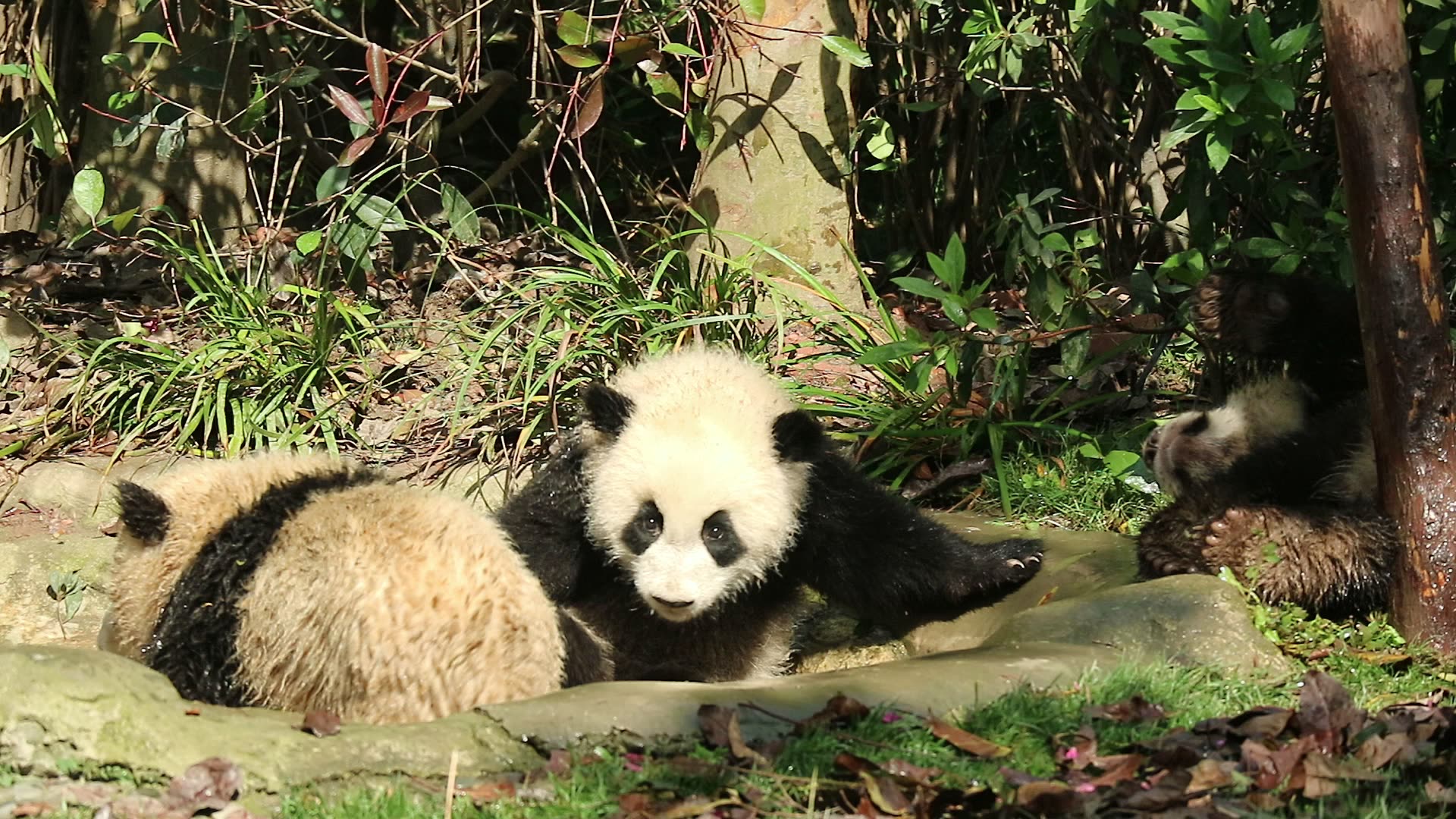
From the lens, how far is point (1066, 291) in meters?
6.46

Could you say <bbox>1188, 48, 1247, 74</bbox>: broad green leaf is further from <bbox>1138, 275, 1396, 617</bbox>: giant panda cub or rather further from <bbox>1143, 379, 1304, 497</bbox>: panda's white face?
<bbox>1143, 379, 1304, 497</bbox>: panda's white face

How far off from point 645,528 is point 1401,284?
2.49 metres

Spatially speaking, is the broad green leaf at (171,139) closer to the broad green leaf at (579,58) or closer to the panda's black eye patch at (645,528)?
the broad green leaf at (579,58)

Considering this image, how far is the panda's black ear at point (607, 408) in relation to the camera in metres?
5.27

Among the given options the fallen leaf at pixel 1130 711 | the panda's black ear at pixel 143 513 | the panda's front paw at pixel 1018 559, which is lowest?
the panda's front paw at pixel 1018 559

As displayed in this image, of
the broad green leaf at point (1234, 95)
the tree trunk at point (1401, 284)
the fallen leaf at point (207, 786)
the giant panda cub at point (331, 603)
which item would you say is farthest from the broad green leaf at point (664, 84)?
the fallen leaf at point (207, 786)

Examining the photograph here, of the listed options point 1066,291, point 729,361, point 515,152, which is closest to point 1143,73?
point 1066,291

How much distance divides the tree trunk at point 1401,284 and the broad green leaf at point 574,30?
11.6 feet

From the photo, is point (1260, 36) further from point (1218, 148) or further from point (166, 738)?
point (166, 738)

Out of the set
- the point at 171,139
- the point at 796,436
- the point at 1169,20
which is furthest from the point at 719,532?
the point at 171,139

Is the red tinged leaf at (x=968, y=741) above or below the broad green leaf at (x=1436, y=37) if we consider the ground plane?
below

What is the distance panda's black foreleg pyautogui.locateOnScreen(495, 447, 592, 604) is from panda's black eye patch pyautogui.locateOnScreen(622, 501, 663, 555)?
295mm

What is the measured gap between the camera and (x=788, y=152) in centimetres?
765

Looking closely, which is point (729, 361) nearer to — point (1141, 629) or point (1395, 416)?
point (1141, 629)
